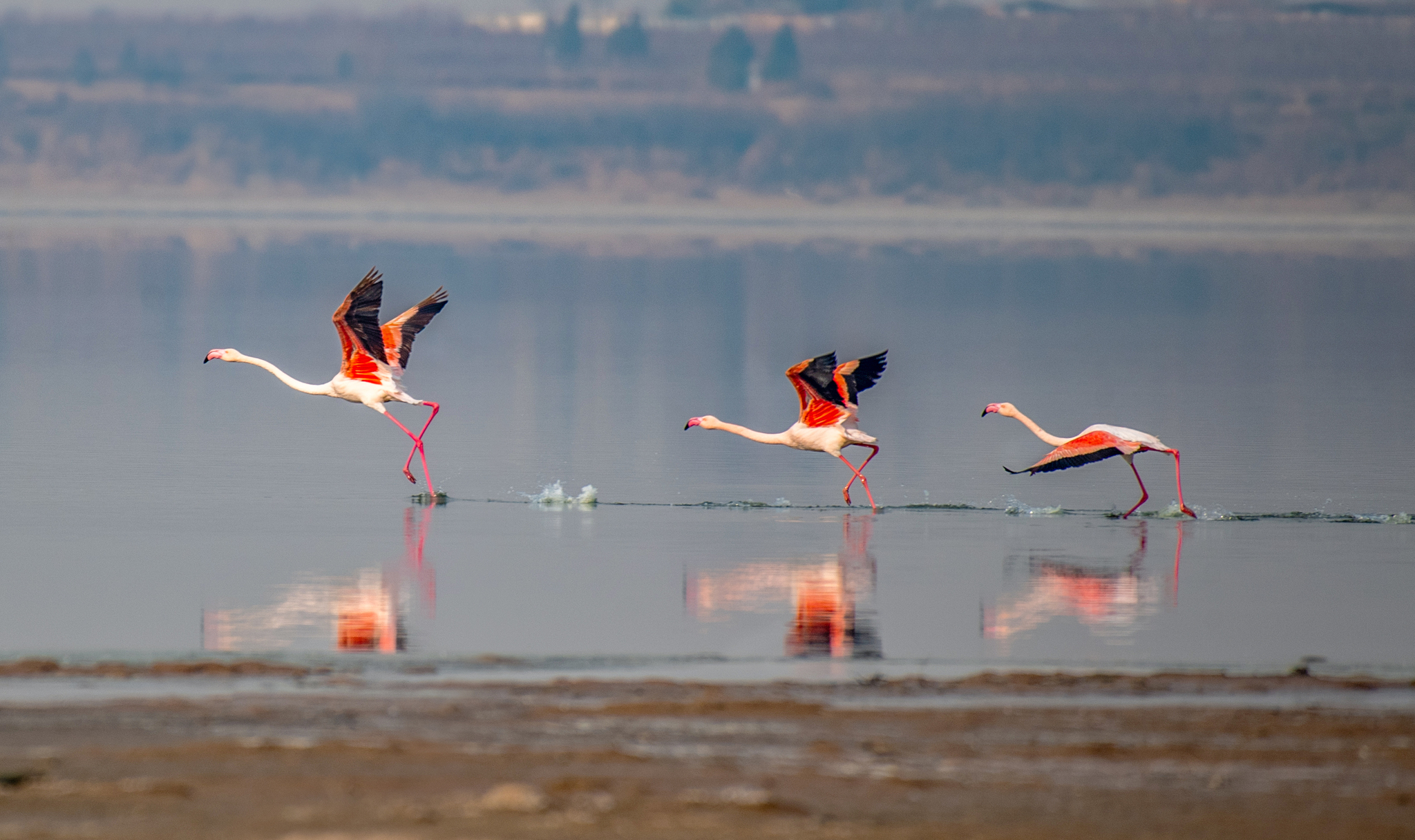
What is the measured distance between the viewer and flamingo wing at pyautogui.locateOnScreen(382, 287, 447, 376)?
20.4 metres

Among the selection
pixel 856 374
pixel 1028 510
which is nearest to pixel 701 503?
pixel 856 374

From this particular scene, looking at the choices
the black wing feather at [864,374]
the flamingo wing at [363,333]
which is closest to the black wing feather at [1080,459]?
the black wing feather at [864,374]

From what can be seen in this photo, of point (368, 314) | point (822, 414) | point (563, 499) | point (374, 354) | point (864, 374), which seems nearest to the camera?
point (864, 374)

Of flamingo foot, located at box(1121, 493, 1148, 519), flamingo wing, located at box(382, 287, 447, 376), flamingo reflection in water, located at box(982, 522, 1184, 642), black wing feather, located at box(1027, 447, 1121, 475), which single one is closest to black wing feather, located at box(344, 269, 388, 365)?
flamingo wing, located at box(382, 287, 447, 376)

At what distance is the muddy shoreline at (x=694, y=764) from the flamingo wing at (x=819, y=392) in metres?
7.18

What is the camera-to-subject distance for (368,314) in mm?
19938

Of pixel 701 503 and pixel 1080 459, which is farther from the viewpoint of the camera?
pixel 701 503

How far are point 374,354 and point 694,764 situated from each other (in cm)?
1125

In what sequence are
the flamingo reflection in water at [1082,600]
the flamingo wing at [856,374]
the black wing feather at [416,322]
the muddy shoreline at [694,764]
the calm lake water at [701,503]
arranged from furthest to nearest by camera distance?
1. the black wing feather at [416,322]
2. the flamingo wing at [856,374]
3. the flamingo reflection in water at [1082,600]
4. the calm lake water at [701,503]
5. the muddy shoreline at [694,764]

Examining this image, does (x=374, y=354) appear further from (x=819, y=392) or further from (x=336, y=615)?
(x=336, y=615)

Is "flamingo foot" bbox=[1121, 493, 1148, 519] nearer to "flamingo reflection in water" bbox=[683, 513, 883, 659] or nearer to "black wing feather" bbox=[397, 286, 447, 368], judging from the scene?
"flamingo reflection in water" bbox=[683, 513, 883, 659]

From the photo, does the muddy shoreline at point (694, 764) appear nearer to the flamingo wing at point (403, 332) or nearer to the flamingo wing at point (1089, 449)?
the flamingo wing at point (1089, 449)

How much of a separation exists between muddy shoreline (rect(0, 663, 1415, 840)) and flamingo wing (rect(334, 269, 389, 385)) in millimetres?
8573

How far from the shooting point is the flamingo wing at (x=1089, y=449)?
60.1ft
